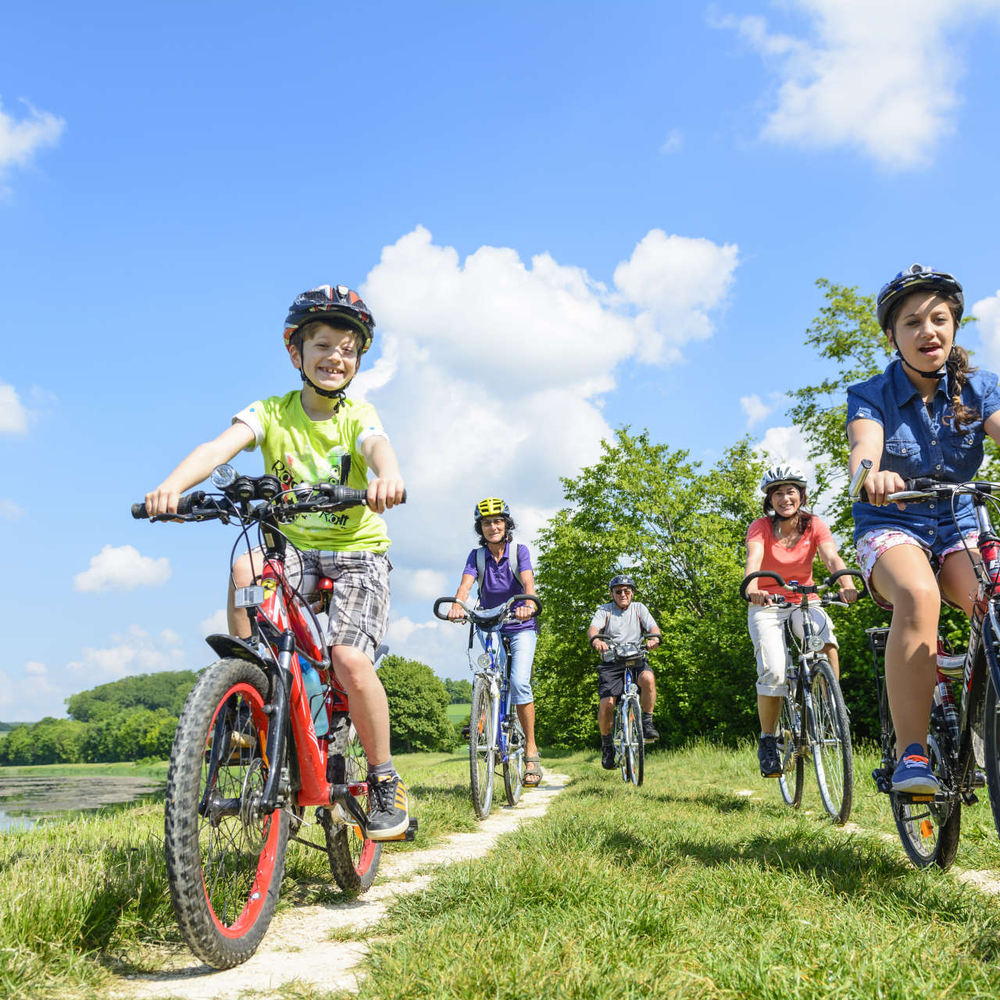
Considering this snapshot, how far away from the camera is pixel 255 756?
288cm

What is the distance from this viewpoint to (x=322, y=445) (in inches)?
149

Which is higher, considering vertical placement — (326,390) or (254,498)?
(326,390)

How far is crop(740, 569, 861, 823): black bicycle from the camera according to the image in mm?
5320

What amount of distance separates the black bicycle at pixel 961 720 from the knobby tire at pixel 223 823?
2381 mm

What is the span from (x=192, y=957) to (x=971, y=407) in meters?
3.66

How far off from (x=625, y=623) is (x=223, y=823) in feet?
22.9

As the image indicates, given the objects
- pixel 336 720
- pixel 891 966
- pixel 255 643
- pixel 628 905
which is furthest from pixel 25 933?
pixel 891 966

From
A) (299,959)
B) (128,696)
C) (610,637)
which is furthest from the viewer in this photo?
(128,696)

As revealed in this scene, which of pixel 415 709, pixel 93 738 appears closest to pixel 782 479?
pixel 415 709

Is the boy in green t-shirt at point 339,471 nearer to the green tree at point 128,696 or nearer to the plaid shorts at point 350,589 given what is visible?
the plaid shorts at point 350,589

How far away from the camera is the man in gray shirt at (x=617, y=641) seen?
8945 millimetres

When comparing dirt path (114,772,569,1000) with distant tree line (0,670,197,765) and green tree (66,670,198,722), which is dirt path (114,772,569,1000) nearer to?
distant tree line (0,670,197,765)

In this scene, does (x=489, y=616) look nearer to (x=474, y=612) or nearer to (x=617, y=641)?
(x=474, y=612)

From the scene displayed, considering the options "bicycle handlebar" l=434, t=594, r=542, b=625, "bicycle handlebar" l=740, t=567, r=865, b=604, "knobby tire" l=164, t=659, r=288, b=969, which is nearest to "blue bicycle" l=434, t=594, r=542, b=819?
"bicycle handlebar" l=434, t=594, r=542, b=625
